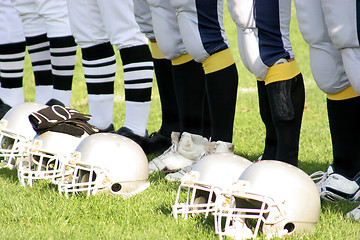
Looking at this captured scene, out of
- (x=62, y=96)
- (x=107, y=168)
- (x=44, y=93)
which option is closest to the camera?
(x=107, y=168)

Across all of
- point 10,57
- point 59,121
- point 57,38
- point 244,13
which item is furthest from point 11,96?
point 244,13

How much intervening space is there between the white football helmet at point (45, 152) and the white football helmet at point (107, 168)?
123 millimetres

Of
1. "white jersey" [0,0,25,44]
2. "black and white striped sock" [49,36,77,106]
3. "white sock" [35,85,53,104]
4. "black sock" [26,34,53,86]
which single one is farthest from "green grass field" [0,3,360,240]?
"white jersey" [0,0,25,44]

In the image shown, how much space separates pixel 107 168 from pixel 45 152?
412mm

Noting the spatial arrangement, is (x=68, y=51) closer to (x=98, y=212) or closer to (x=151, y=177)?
(x=151, y=177)

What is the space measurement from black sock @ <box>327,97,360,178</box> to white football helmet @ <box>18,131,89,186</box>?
→ 1254mm

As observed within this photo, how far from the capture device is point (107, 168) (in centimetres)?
239

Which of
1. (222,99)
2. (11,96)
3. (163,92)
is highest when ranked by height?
(222,99)

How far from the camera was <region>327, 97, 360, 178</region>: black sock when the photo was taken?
89.5 inches

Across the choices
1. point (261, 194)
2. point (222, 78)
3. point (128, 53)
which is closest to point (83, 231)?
point (261, 194)

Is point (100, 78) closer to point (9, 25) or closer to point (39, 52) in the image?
point (39, 52)

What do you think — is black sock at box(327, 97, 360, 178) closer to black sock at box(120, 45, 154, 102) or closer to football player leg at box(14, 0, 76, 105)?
black sock at box(120, 45, 154, 102)

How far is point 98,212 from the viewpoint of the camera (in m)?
2.27

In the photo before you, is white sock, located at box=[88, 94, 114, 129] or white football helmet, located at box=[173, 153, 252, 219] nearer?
white football helmet, located at box=[173, 153, 252, 219]
